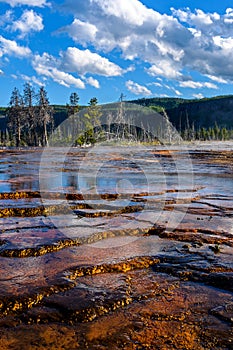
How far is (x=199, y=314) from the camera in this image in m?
2.14

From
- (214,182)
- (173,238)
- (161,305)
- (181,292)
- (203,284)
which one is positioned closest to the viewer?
(161,305)

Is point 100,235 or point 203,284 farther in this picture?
point 100,235

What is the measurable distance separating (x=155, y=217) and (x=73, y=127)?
77.1 meters

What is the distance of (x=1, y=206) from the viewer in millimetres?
5555

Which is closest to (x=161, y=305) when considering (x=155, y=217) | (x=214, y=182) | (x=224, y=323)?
(x=224, y=323)

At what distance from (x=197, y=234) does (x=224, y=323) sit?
2056 millimetres

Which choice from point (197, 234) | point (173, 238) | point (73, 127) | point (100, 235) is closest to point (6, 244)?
point (100, 235)

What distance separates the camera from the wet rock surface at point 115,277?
1910 millimetres

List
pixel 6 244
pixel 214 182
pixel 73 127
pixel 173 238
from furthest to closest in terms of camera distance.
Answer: pixel 73 127 → pixel 214 182 → pixel 173 238 → pixel 6 244

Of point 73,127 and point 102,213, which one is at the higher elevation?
point 73,127

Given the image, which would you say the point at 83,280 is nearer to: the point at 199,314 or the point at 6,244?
the point at 199,314

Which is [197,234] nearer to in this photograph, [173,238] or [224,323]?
[173,238]

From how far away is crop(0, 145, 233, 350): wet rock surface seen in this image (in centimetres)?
191

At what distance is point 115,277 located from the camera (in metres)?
2.76
